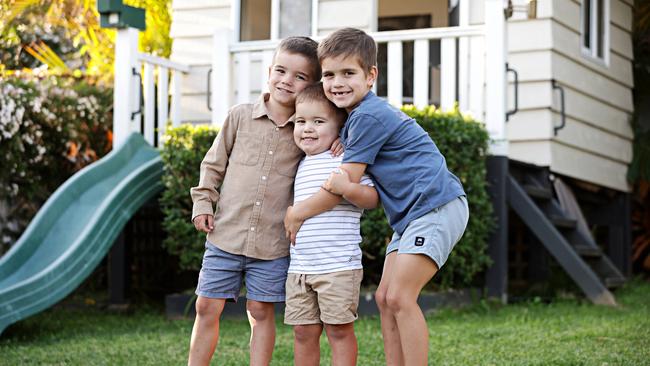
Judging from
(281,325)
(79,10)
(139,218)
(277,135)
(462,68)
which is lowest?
(281,325)

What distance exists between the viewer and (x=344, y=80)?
336cm

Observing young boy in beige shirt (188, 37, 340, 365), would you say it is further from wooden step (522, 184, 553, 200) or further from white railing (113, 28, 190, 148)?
wooden step (522, 184, 553, 200)

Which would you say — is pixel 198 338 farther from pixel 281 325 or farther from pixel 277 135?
→ pixel 281 325

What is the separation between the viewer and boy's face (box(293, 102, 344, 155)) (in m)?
3.45

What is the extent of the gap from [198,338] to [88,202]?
284cm

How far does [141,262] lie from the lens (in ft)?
25.6

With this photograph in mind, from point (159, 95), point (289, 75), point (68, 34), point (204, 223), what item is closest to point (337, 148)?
point (289, 75)

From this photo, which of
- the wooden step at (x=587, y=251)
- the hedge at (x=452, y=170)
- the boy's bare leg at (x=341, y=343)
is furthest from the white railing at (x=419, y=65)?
the boy's bare leg at (x=341, y=343)

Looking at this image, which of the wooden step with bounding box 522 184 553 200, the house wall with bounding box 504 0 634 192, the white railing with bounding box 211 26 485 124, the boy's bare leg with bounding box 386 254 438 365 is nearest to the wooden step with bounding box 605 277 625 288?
the wooden step with bounding box 522 184 553 200

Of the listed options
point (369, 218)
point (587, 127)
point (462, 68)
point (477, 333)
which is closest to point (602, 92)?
point (587, 127)

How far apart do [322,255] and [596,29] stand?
18.4 feet

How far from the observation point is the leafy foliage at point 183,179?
245 inches

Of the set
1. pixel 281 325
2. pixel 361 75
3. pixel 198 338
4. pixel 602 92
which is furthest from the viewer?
pixel 602 92

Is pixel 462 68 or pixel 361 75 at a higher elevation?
pixel 462 68
